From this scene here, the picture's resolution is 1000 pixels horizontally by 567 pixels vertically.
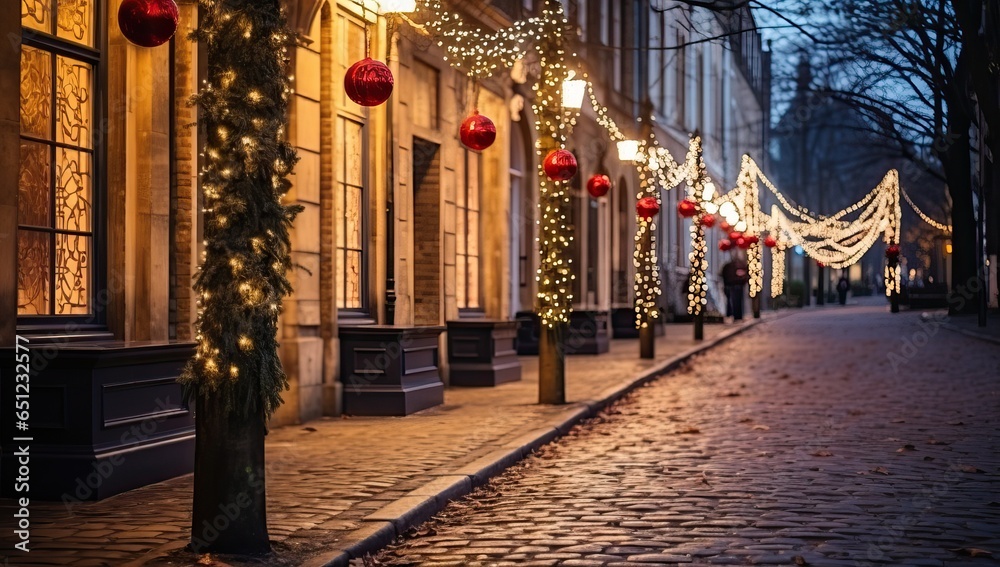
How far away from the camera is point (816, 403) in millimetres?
15125

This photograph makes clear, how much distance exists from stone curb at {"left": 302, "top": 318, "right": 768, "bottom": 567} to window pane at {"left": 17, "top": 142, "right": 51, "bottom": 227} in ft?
10.8

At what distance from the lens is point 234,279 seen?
6461 mm

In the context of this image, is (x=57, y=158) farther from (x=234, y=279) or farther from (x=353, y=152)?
(x=353, y=152)

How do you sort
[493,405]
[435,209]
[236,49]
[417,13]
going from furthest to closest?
1. [435,209]
2. [417,13]
3. [493,405]
4. [236,49]

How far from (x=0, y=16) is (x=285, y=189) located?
310cm

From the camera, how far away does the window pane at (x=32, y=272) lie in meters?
9.03

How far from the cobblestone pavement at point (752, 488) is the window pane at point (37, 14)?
4359mm

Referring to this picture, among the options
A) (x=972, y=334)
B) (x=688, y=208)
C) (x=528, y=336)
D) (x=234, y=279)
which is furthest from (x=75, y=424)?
(x=972, y=334)

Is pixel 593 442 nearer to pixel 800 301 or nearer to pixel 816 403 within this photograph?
pixel 816 403

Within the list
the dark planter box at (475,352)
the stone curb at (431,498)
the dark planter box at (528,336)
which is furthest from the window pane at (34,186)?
the dark planter box at (528,336)

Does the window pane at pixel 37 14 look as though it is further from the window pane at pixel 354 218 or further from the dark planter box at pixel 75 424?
the window pane at pixel 354 218

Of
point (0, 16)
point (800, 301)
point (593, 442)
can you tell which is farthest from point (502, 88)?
point (800, 301)

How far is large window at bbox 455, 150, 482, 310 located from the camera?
63.9ft

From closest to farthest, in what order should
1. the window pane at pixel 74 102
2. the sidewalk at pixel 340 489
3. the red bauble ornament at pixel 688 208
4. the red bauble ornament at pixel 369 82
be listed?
1. the sidewalk at pixel 340 489
2. the window pane at pixel 74 102
3. the red bauble ornament at pixel 369 82
4. the red bauble ornament at pixel 688 208
